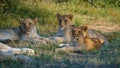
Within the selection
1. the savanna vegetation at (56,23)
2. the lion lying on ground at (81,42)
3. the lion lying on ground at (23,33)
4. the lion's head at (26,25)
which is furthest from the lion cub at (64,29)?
the lion lying on ground at (81,42)

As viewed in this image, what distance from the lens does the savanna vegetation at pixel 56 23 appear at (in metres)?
7.27

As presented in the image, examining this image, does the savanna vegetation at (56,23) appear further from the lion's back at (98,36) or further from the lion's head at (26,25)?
the lion's head at (26,25)

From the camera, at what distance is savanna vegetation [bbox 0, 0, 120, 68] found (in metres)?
7.27

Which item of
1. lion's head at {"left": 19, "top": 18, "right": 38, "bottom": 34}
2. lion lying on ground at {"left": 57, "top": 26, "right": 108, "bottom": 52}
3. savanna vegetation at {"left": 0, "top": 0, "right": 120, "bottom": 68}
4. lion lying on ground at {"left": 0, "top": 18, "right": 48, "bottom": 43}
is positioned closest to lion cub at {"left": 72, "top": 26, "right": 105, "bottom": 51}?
lion lying on ground at {"left": 57, "top": 26, "right": 108, "bottom": 52}

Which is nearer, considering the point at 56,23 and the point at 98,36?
the point at 98,36

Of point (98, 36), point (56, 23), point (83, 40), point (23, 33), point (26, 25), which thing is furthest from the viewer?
point (56, 23)

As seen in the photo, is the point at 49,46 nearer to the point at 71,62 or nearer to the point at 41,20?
the point at 71,62

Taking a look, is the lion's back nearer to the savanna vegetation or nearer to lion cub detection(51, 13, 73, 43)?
the savanna vegetation

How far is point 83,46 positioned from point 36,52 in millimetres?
990

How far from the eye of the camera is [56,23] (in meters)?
12.8

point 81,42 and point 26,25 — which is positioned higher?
point 26,25

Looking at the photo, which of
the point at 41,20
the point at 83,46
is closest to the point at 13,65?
the point at 83,46

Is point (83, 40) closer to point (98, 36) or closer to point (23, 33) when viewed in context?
point (98, 36)

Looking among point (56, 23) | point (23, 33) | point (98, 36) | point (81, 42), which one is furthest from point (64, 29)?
point (56, 23)
